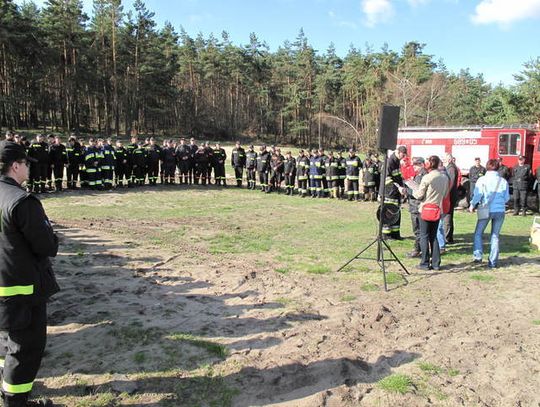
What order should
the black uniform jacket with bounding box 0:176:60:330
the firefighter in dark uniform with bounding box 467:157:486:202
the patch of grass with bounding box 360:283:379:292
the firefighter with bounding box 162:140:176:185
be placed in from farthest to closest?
1. the firefighter with bounding box 162:140:176:185
2. the firefighter in dark uniform with bounding box 467:157:486:202
3. the patch of grass with bounding box 360:283:379:292
4. the black uniform jacket with bounding box 0:176:60:330

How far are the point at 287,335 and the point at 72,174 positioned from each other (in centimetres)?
1409

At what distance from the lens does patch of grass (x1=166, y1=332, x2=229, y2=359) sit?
15.2 ft

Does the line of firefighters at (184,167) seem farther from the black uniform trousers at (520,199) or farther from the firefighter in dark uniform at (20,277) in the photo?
the firefighter in dark uniform at (20,277)

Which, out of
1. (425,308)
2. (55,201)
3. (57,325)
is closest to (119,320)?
(57,325)

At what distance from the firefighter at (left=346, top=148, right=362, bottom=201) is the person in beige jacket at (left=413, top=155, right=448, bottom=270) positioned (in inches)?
375

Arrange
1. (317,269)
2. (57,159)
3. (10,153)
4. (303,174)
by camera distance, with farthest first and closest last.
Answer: (303,174) < (57,159) < (317,269) < (10,153)

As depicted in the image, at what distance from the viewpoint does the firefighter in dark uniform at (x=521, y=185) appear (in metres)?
14.6

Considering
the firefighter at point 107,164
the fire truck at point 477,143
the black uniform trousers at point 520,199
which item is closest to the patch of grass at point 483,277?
the black uniform trousers at point 520,199

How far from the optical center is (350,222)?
1250cm

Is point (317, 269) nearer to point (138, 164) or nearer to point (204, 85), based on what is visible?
point (138, 164)

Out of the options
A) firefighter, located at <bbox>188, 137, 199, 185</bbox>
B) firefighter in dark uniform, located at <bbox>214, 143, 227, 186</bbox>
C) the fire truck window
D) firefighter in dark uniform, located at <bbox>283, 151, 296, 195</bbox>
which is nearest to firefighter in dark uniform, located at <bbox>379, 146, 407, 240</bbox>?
the fire truck window

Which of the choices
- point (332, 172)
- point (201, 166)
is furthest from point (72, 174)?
point (332, 172)

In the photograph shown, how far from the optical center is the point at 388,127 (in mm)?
6887

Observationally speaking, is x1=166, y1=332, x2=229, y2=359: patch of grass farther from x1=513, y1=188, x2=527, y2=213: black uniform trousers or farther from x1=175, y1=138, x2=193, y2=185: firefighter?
x1=175, y1=138, x2=193, y2=185: firefighter
